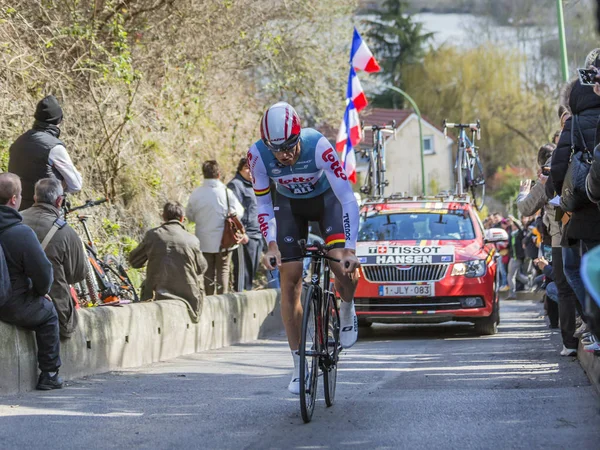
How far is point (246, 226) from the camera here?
53.9 ft

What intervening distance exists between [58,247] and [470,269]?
Answer: 665 centimetres

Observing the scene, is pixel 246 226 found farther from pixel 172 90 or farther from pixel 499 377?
pixel 499 377

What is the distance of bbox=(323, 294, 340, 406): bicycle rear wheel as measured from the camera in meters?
8.02

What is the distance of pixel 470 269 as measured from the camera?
14883 mm

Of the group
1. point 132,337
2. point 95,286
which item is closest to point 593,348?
point 132,337

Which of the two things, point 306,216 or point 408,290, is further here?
point 408,290

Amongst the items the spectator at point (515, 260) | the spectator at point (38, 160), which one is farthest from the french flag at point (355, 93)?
the spectator at point (38, 160)

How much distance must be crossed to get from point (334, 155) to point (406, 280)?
22.6 feet

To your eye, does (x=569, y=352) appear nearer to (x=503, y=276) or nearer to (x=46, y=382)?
(x=46, y=382)

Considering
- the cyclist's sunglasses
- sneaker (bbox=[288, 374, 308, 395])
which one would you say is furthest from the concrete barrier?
the cyclist's sunglasses

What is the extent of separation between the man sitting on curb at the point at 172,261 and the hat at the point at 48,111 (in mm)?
1849

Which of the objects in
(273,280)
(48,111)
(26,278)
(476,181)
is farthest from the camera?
(476,181)

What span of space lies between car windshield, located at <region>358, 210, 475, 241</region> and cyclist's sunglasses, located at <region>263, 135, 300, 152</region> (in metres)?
7.96

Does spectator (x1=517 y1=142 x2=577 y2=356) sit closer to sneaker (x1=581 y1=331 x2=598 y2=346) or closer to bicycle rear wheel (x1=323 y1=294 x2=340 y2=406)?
sneaker (x1=581 y1=331 x2=598 y2=346)
